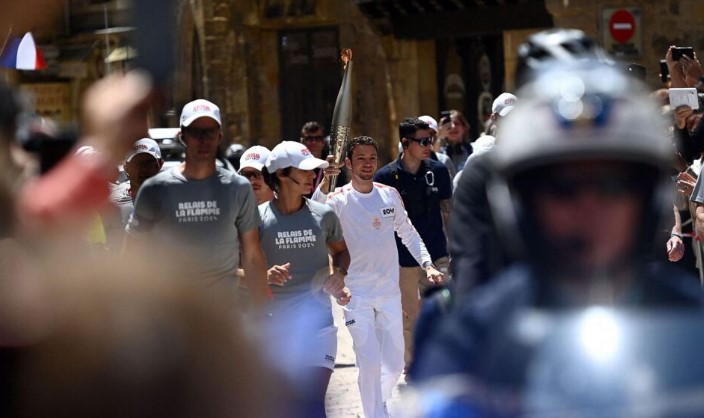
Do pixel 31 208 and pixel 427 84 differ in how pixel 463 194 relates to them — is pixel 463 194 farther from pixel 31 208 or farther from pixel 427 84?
pixel 427 84

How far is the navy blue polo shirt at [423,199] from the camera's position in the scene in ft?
32.3

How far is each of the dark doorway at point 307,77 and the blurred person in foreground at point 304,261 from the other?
1723 cm

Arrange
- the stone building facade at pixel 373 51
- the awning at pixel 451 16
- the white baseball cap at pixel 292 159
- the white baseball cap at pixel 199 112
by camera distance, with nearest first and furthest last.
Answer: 1. the white baseball cap at pixel 199 112
2. the white baseball cap at pixel 292 159
3. the stone building facade at pixel 373 51
4. the awning at pixel 451 16

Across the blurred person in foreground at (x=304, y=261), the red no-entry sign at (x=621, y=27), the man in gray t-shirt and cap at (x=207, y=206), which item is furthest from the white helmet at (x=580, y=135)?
the red no-entry sign at (x=621, y=27)

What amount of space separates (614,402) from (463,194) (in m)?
1.99

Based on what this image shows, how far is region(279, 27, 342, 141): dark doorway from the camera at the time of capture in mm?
24812

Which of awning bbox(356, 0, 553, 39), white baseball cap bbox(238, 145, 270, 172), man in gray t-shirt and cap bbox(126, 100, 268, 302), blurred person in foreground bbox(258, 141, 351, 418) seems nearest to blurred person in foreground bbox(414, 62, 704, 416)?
man in gray t-shirt and cap bbox(126, 100, 268, 302)

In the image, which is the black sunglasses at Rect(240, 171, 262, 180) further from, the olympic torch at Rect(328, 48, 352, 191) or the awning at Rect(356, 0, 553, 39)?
the awning at Rect(356, 0, 553, 39)

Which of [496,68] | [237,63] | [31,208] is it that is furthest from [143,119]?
[237,63]

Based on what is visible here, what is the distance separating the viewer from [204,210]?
6.45 metres

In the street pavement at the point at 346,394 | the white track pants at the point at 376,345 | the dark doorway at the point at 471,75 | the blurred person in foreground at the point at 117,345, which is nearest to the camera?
the blurred person in foreground at the point at 117,345

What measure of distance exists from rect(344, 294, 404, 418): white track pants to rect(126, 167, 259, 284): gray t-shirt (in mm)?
1846

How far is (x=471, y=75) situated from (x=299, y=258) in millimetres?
14791

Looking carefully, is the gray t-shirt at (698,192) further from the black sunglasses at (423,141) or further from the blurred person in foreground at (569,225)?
the blurred person in foreground at (569,225)
